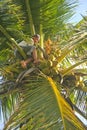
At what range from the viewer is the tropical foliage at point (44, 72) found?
5328 mm

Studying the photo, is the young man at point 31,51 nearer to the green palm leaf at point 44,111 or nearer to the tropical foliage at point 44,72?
the tropical foliage at point 44,72

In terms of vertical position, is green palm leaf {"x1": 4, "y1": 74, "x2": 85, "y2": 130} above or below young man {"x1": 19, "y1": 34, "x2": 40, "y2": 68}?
below

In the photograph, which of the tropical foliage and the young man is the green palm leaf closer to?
the tropical foliage

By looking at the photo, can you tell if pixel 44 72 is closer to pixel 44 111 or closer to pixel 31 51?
pixel 31 51

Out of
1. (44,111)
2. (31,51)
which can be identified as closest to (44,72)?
(31,51)

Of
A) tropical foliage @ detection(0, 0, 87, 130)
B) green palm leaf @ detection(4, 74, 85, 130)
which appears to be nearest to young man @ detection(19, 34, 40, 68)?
tropical foliage @ detection(0, 0, 87, 130)

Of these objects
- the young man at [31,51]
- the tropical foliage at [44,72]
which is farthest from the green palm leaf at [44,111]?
the young man at [31,51]

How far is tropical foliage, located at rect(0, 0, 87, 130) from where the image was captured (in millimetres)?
5328

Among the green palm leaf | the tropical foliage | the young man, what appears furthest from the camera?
the young man

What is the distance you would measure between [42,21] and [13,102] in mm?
1622

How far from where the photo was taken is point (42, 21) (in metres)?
7.96

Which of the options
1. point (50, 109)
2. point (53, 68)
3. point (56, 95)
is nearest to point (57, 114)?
point (50, 109)

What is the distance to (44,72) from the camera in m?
6.62

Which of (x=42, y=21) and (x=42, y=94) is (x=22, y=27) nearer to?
(x=42, y=21)
